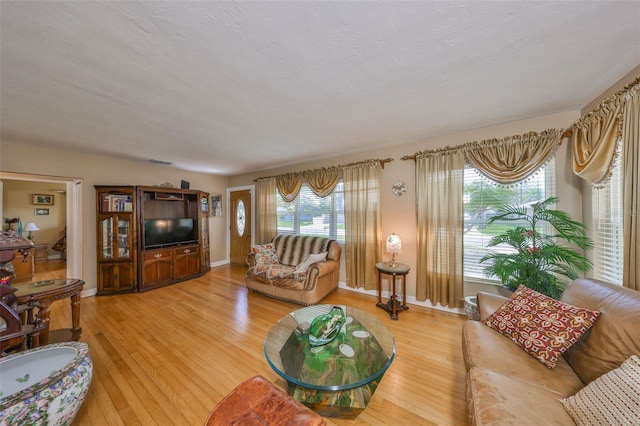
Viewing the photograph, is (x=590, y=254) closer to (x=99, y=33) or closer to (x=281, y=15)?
(x=281, y=15)

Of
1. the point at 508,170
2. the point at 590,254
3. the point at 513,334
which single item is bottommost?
the point at 513,334

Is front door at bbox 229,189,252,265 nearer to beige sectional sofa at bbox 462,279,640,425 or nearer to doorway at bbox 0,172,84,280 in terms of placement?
doorway at bbox 0,172,84,280

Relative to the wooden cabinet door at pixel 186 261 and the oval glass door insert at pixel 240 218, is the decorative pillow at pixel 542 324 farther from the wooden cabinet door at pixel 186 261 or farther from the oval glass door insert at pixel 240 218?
the oval glass door insert at pixel 240 218

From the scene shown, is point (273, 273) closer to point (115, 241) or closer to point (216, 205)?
point (115, 241)

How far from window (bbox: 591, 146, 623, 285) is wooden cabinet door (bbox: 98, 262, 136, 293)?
6.04 m

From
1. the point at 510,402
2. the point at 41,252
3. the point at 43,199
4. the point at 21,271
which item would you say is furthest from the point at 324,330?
the point at 43,199

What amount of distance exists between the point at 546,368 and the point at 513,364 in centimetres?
20

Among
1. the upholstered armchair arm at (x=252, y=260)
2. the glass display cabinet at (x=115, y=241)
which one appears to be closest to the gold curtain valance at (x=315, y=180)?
the upholstered armchair arm at (x=252, y=260)

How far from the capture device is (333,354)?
5.24 ft

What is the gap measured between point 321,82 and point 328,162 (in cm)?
233

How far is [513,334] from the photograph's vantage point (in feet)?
4.90

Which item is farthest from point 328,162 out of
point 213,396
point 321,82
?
point 213,396

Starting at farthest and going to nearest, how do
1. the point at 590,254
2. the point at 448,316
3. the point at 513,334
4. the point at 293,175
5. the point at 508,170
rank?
the point at 293,175 → the point at 448,316 → the point at 508,170 → the point at 590,254 → the point at 513,334

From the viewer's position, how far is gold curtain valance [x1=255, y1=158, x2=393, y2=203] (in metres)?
3.78
